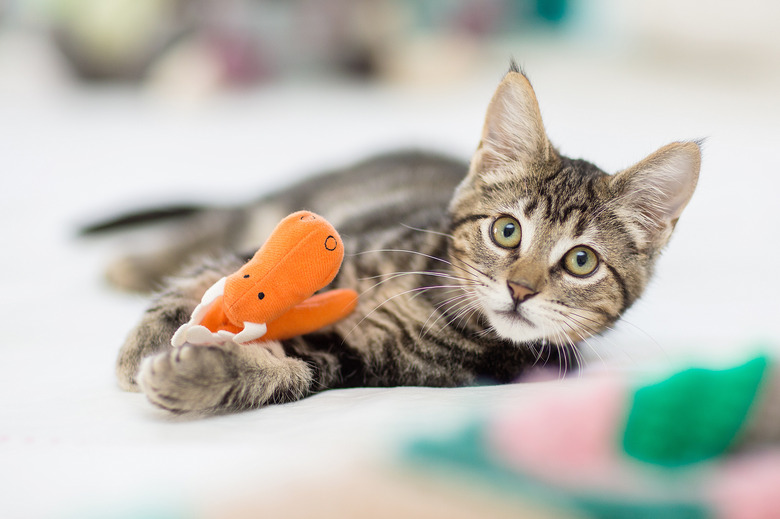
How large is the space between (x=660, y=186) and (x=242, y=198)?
161cm

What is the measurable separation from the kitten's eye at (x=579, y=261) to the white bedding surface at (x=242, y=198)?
17 centimetres

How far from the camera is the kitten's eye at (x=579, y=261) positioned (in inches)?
43.9

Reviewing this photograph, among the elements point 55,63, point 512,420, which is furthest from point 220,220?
point 55,63

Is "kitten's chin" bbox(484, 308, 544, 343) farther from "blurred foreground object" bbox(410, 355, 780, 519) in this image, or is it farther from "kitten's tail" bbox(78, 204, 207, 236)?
"kitten's tail" bbox(78, 204, 207, 236)

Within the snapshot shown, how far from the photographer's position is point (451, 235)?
1.25 metres

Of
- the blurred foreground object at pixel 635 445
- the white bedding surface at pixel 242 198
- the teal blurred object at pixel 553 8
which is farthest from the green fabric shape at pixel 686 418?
the teal blurred object at pixel 553 8

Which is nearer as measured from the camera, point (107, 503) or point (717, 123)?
point (107, 503)

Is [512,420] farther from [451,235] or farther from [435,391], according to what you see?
[451,235]

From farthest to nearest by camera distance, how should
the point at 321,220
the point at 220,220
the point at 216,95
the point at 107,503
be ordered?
the point at 216,95 → the point at 220,220 → the point at 321,220 → the point at 107,503

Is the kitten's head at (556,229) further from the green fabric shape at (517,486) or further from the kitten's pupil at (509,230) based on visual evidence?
the green fabric shape at (517,486)

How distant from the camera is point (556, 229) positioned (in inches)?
44.0

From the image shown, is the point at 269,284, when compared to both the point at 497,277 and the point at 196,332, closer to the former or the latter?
the point at 196,332

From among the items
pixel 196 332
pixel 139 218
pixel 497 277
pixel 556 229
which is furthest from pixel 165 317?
pixel 139 218

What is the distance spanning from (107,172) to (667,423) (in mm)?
2561
